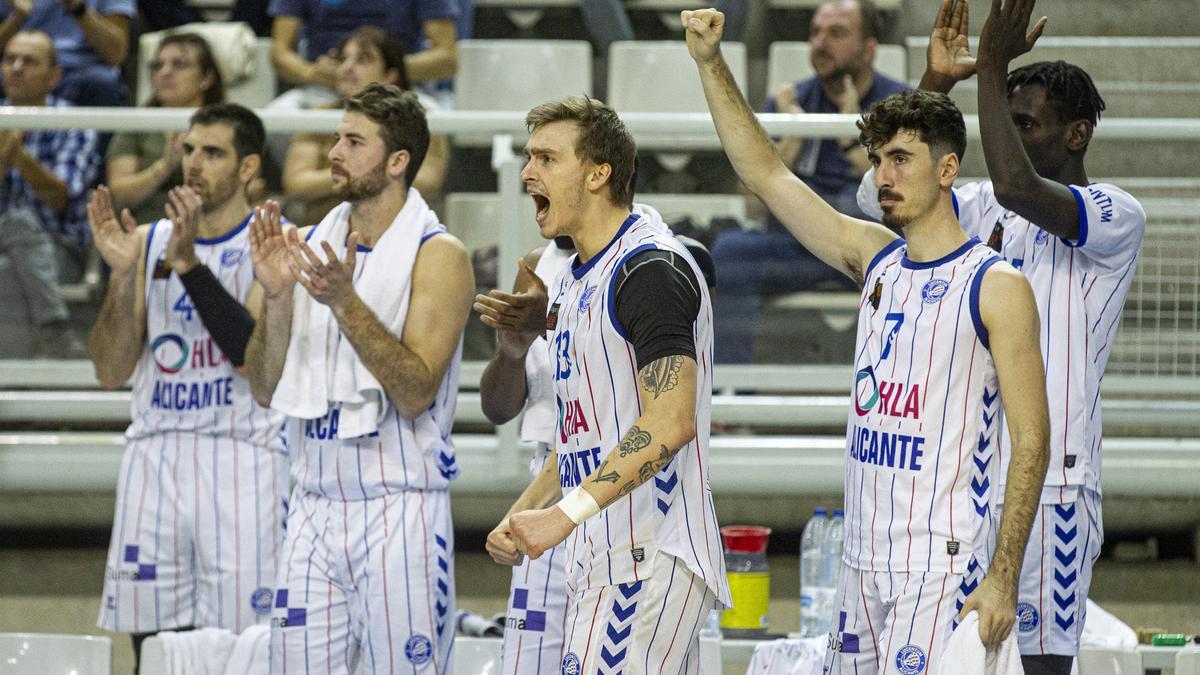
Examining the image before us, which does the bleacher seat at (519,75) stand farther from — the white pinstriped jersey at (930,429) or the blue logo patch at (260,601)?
the white pinstriped jersey at (930,429)

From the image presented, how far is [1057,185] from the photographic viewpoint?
3797 mm

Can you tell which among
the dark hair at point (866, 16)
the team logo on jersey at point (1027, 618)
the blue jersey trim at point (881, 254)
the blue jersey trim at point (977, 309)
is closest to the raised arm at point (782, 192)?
the blue jersey trim at point (881, 254)

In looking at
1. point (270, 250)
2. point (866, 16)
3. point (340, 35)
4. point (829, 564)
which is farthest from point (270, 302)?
point (340, 35)

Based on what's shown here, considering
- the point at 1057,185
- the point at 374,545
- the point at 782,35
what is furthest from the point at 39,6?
the point at 1057,185

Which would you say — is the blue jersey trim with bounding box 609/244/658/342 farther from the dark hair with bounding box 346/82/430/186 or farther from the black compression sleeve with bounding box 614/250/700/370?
the dark hair with bounding box 346/82/430/186

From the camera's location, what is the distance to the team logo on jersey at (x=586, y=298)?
131 inches

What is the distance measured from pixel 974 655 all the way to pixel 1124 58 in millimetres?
4794

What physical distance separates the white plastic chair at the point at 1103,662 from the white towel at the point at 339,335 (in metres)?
2.18


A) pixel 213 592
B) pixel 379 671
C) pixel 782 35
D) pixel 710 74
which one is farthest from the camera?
pixel 782 35

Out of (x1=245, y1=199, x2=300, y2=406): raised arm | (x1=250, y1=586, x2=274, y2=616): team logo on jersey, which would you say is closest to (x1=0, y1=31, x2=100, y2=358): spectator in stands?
(x1=250, y1=586, x2=274, y2=616): team logo on jersey

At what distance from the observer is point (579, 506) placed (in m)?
2.98

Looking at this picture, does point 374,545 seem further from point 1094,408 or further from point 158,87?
point 158,87

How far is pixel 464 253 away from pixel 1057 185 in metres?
1.73

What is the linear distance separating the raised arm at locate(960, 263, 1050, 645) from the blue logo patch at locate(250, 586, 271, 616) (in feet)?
8.38
